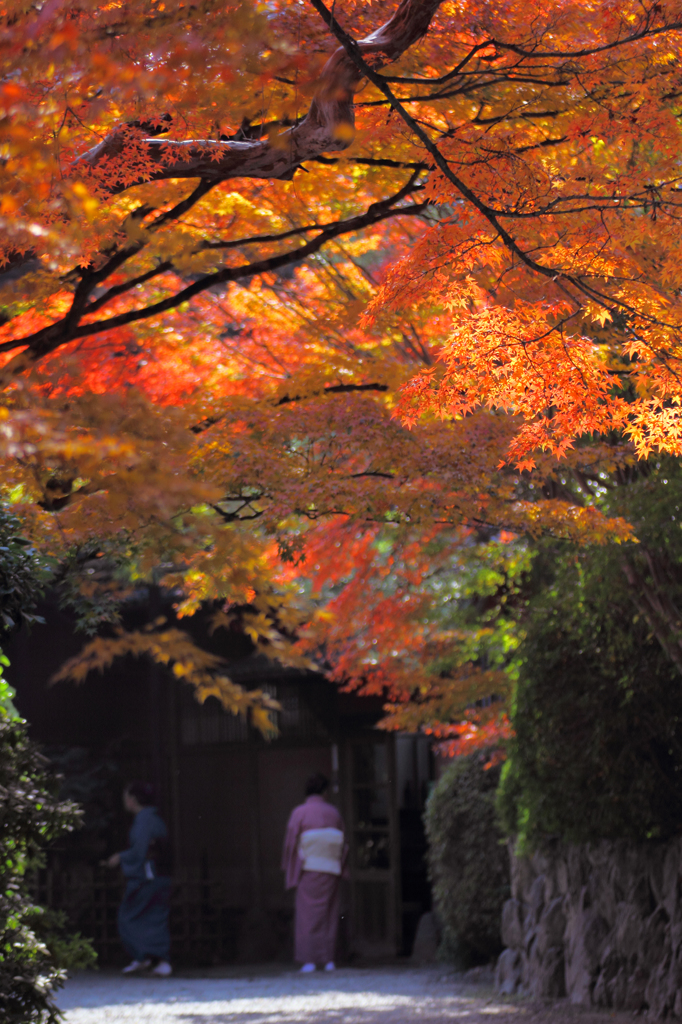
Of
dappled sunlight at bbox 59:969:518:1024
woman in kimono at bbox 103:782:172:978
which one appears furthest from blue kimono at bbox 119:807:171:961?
dappled sunlight at bbox 59:969:518:1024

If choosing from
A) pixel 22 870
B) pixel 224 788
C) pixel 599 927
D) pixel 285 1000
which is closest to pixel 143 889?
pixel 285 1000

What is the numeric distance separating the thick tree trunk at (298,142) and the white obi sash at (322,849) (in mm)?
7726

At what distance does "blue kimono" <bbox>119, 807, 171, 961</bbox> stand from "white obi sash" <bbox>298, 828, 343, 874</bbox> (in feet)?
4.86

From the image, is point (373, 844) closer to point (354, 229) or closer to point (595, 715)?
point (595, 715)

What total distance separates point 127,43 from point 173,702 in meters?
10.1

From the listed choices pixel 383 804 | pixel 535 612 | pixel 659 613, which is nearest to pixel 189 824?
pixel 383 804


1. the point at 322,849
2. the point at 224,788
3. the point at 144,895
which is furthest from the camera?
the point at 224,788

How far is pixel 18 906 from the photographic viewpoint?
5.52m

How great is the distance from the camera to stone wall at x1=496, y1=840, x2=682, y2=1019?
25.2 ft

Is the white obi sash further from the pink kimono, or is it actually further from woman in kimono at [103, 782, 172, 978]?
woman in kimono at [103, 782, 172, 978]

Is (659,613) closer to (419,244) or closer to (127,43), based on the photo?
(419,244)

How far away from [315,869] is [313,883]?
24 centimetres

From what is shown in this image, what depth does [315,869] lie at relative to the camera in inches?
439

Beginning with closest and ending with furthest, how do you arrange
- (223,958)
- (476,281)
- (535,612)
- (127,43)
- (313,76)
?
1. (127,43)
2. (313,76)
3. (476,281)
4. (535,612)
5. (223,958)
